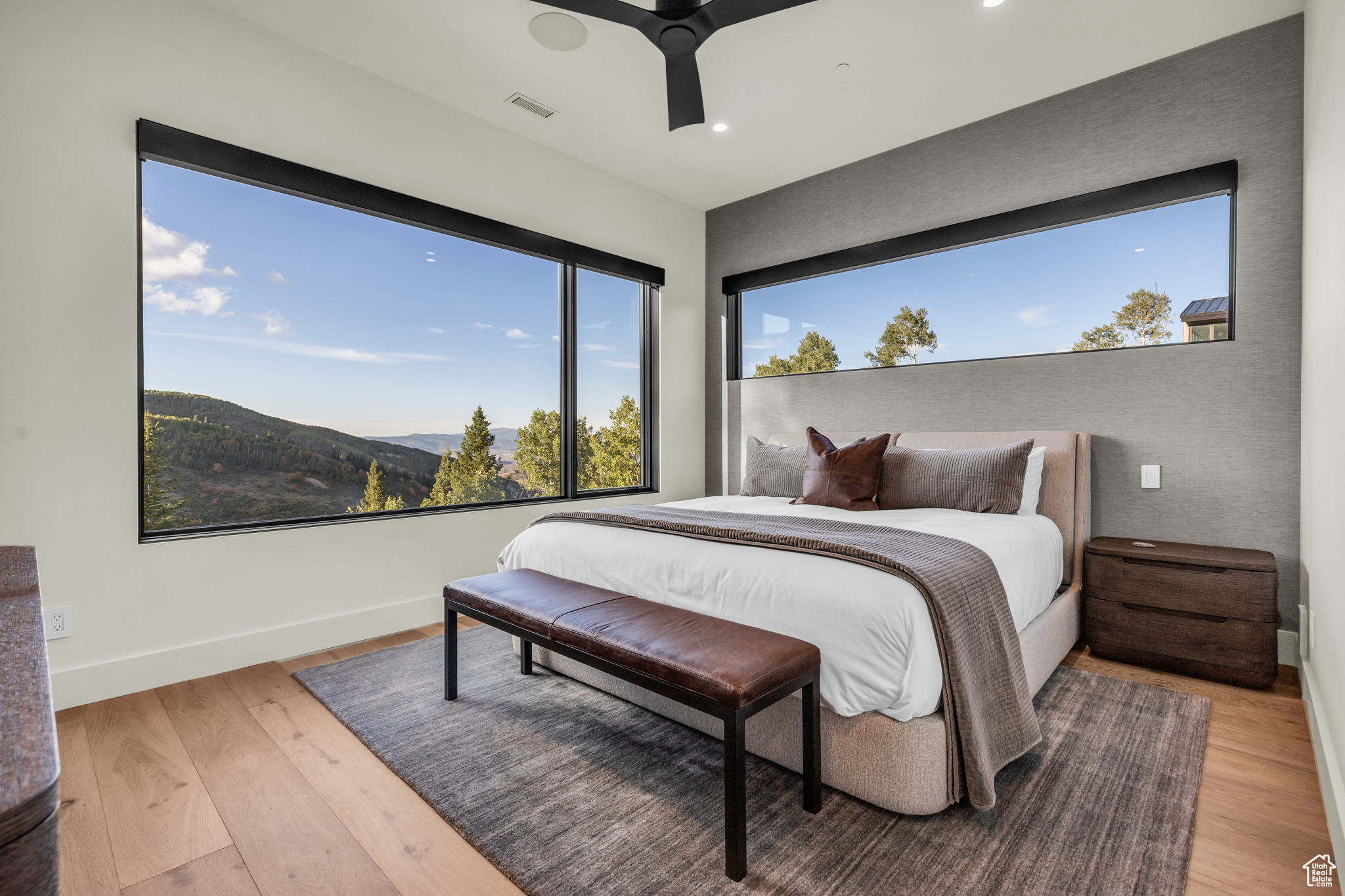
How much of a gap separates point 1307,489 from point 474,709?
3148mm

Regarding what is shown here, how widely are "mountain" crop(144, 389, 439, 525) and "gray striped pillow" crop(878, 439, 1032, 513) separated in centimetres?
252

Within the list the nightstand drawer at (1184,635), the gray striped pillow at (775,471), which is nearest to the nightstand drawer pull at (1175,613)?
the nightstand drawer at (1184,635)

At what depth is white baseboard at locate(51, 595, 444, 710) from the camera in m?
2.38

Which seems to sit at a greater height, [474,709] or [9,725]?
[9,725]

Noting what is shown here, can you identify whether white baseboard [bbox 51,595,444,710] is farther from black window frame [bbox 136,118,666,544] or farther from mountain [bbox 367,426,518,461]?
mountain [bbox 367,426,518,461]

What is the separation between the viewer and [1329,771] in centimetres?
169

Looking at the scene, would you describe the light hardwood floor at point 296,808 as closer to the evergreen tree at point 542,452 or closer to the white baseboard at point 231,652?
the white baseboard at point 231,652

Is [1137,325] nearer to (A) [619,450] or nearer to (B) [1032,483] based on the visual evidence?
(B) [1032,483]

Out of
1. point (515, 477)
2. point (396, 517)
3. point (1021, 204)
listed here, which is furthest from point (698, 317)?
point (396, 517)

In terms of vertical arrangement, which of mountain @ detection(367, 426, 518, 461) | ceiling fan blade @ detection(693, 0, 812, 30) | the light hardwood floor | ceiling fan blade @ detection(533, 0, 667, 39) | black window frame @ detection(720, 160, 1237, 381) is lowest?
the light hardwood floor

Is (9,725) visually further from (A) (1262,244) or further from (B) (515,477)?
(A) (1262,244)

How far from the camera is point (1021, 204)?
344cm

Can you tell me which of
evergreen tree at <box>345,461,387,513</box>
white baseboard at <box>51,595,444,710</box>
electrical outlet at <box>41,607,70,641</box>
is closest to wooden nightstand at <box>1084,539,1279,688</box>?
white baseboard at <box>51,595,444,710</box>

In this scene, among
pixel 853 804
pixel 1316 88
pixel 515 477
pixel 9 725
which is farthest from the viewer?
pixel 515 477
